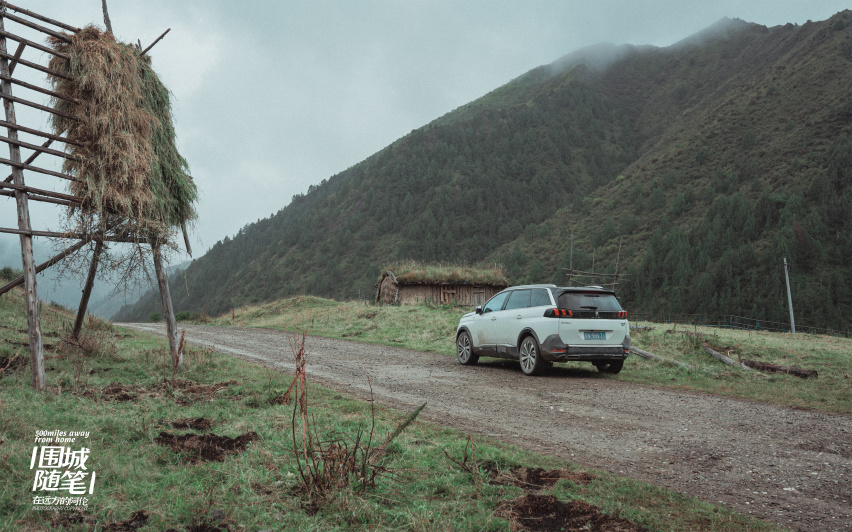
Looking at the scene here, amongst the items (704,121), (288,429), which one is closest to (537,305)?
(288,429)

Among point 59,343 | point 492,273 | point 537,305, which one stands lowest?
point 59,343

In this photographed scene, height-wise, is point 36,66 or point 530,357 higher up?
point 36,66

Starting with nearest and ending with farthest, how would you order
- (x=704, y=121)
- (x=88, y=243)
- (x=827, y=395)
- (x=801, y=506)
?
A: (x=801, y=506)
(x=88, y=243)
(x=827, y=395)
(x=704, y=121)

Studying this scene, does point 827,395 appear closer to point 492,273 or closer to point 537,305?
point 537,305

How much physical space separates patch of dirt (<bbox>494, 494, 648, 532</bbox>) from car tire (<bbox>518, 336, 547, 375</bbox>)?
22.6 feet

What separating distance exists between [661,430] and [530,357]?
457 centimetres

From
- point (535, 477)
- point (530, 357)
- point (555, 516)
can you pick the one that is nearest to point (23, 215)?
point (535, 477)

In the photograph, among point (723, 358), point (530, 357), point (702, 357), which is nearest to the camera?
point (530, 357)

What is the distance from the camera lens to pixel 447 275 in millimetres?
36500

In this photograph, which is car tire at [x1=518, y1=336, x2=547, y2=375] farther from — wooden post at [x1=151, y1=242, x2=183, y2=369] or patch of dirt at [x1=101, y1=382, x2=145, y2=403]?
patch of dirt at [x1=101, y1=382, x2=145, y2=403]

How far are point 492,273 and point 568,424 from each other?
31.7m

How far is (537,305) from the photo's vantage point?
1080 centimetres

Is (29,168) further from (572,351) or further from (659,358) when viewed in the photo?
→ (659,358)

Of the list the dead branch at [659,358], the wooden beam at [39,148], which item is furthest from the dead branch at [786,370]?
the wooden beam at [39,148]
